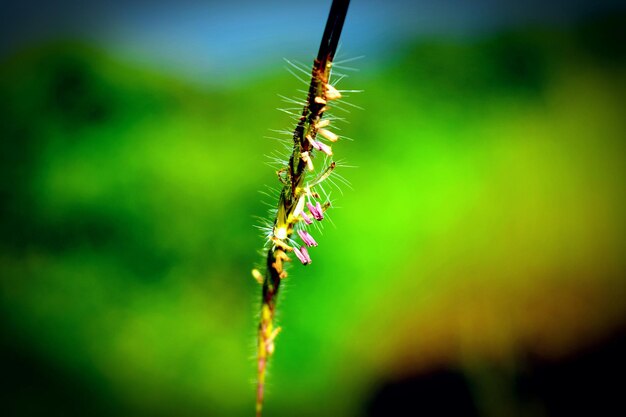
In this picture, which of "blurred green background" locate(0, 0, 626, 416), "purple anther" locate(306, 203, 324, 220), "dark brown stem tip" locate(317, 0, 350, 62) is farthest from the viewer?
"blurred green background" locate(0, 0, 626, 416)

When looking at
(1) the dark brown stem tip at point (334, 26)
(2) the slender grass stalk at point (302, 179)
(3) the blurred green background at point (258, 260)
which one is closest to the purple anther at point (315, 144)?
(2) the slender grass stalk at point (302, 179)

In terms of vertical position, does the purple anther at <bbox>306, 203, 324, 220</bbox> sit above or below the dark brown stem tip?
below

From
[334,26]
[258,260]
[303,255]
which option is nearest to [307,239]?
[303,255]

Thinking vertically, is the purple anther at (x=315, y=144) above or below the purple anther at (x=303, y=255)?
above

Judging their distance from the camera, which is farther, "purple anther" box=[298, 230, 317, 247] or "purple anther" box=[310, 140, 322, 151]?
"purple anther" box=[298, 230, 317, 247]

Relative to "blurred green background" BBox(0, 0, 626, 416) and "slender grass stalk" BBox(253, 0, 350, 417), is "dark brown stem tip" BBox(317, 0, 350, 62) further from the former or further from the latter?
"blurred green background" BBox(0, 0, 626, 416)

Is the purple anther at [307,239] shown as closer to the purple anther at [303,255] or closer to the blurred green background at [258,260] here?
the purple anther at [303,255]

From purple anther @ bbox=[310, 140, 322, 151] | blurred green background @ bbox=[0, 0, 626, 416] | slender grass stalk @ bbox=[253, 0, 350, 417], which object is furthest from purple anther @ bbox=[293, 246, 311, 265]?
blurred green background @ bbox=[0, 0, 626, 416]

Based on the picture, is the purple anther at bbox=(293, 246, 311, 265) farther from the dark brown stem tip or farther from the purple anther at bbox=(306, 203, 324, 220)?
→ the dark brown stem tip

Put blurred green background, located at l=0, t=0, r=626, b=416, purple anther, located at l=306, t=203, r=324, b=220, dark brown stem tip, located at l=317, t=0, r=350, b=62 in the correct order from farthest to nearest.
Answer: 1. blurred green background, located at l=0, t=0, r=626, b=416
2. purple anther, located at l=306, t=203, r=324, b=220
3. dark brown stem tip, located at l=317, t=0, r=350, b=62

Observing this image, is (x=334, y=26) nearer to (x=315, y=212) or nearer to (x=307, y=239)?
(x=315, y=212)
